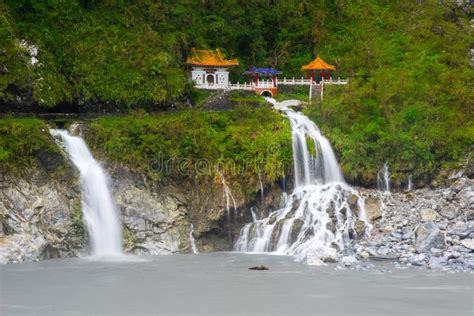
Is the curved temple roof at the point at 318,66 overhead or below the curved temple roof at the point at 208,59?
below

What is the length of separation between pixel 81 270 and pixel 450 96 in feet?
72.1

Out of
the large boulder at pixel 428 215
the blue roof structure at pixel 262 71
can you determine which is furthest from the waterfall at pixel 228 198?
the blue roof structure at pixel 262 71

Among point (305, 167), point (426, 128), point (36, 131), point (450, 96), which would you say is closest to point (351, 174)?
point (305, 167)

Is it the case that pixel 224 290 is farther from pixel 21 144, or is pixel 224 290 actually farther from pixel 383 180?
pixel 383 180

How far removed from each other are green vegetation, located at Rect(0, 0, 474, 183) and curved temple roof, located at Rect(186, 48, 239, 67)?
587 mm

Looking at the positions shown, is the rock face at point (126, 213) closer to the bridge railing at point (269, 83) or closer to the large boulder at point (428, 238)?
the large boulder at point (428, 238)

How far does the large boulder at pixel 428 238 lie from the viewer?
30.7 m

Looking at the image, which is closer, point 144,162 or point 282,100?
point 144,162

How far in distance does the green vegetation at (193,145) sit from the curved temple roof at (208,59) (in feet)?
20.2

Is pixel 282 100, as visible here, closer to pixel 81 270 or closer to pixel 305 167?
pixel 305 167

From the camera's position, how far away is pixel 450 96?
141ft

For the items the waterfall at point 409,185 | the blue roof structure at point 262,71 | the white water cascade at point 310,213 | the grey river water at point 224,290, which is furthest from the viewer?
the blue roof structure at point 262,71

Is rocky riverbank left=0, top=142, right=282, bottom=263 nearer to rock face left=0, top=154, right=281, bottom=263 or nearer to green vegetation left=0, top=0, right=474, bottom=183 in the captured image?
rock face left=0, top=154, right=281, bottom=263

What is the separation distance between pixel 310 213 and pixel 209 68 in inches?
511
